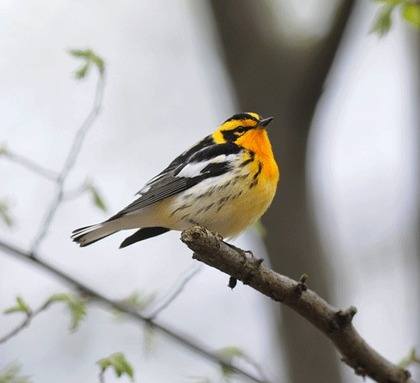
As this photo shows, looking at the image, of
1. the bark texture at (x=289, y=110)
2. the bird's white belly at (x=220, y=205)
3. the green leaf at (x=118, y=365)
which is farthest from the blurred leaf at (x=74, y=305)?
the bark texture at (x=289, y=110)

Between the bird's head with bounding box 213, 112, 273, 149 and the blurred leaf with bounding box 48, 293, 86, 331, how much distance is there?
5.56ft

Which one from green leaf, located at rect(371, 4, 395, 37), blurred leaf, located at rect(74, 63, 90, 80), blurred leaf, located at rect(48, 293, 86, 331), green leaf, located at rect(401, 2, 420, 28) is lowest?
blurred leaf, located at rect(48, 293, 86, 331)

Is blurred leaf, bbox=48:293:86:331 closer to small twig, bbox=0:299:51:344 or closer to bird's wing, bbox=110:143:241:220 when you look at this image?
small twig, bbox=0:299:51:344

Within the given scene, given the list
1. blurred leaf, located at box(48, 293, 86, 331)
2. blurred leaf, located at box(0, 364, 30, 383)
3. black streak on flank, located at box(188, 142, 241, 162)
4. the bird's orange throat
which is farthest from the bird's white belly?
blurred leaf, located at box(0, 364, 30, 383)

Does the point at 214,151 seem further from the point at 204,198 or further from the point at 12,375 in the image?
the point at 12,375

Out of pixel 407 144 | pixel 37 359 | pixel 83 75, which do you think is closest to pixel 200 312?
pixel 37 359

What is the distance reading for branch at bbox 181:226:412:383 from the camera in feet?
11.2

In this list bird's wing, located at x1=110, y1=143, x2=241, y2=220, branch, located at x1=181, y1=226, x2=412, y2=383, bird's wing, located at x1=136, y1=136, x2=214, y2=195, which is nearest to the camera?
branch, located at x1=181, y1=226, x2=412, y2=383

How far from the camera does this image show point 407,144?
7.18m

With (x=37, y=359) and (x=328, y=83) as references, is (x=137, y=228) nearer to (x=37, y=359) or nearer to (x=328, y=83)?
(x=328, y=83)

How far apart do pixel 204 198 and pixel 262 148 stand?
0.61 m

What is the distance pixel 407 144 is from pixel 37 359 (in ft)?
12.3

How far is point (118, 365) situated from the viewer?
11.9 ft

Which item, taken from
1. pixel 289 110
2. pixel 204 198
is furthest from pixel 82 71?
pixel 289 110
